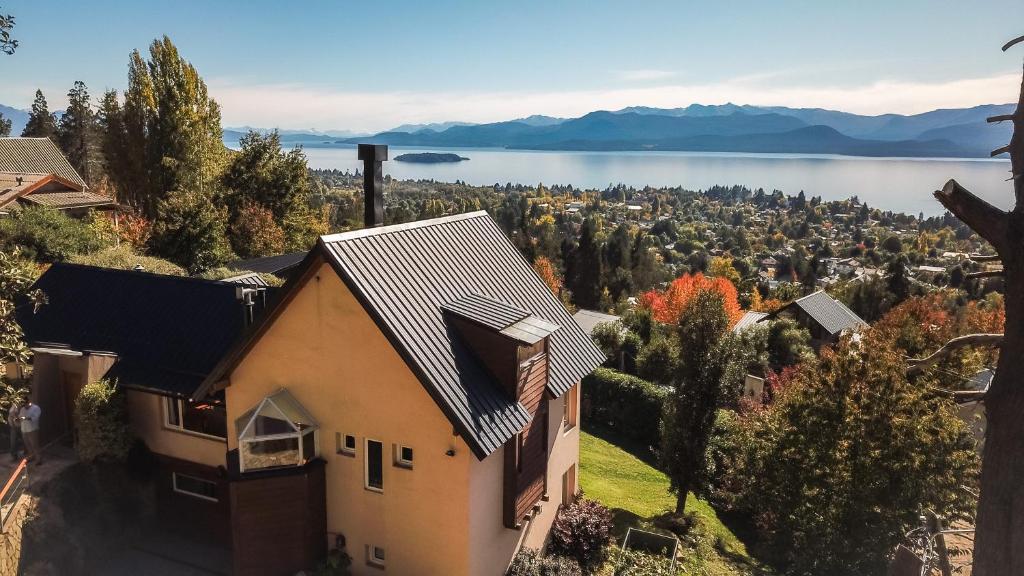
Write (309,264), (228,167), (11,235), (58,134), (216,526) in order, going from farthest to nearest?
(58,134) → (228,167) → (11,235) → (216,526) → (309,264)

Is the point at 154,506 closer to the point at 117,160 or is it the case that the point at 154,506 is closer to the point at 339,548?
the point at 339,548

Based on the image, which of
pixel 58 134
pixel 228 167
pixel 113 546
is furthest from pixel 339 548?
pixel 58 134

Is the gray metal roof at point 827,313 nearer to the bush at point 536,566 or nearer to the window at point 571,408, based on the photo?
the window at point 571,408

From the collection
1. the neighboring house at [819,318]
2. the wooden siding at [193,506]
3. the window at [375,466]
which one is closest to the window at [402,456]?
the window at [375,466]

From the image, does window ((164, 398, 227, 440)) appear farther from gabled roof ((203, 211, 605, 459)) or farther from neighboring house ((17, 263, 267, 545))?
gabled roof ((203, 211, 605, 459))

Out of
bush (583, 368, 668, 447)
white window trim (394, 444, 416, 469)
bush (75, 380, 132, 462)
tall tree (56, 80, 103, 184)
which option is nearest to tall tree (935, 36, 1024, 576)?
white window trim (394, 444, 416, 469)

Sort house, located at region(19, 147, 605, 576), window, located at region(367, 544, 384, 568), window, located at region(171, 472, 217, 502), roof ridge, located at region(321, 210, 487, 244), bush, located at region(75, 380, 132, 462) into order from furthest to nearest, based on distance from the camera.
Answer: window, located at region(171, 472, 217, 502), bush, located at region(75, 380, 132, 462), window, located at region(367, 544, 384, 568), roof ridge, located at region(321, 210, 487, 244), house, located at region(19, 147, 605, 576)
